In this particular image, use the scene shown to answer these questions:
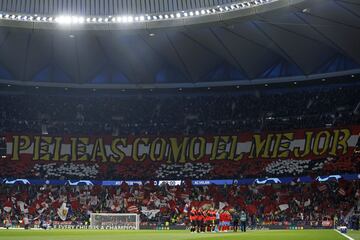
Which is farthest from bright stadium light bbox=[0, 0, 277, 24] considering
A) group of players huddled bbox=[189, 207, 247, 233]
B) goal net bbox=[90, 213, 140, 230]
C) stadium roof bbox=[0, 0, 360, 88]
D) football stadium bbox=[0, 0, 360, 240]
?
goal net bbox=[90, 213, 140, 230]

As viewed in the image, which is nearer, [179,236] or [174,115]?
[179,236]

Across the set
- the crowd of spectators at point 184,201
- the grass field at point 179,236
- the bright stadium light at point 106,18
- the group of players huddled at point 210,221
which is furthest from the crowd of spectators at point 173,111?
the grass field at point 179,236

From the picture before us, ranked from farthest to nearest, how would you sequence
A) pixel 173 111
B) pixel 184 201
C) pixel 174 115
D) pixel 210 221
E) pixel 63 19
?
pixel 173 111 → pixel 174 115 → pixel 184 201 → pixel 63 19 → pixel 210 221

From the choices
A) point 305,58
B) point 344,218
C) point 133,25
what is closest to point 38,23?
point 133,25

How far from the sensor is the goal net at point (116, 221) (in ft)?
149

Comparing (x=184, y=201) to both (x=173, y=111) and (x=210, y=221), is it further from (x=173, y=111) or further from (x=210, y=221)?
(x=210, y=221)

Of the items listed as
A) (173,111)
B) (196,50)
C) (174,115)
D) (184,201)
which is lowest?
(184,201)

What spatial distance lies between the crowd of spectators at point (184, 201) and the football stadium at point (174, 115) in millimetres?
137

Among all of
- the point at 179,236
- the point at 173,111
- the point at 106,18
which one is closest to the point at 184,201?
the point at 173,111

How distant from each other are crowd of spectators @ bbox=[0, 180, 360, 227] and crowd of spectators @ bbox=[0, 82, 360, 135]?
6284 mm

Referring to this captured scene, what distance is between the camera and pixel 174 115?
5772 centimetres

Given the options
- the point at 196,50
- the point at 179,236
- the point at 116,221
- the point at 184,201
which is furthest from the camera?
the point at 184,201

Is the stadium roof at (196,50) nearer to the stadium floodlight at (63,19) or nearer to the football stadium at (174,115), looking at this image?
the football stadium at (174,115)

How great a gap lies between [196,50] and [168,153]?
10643 mm
